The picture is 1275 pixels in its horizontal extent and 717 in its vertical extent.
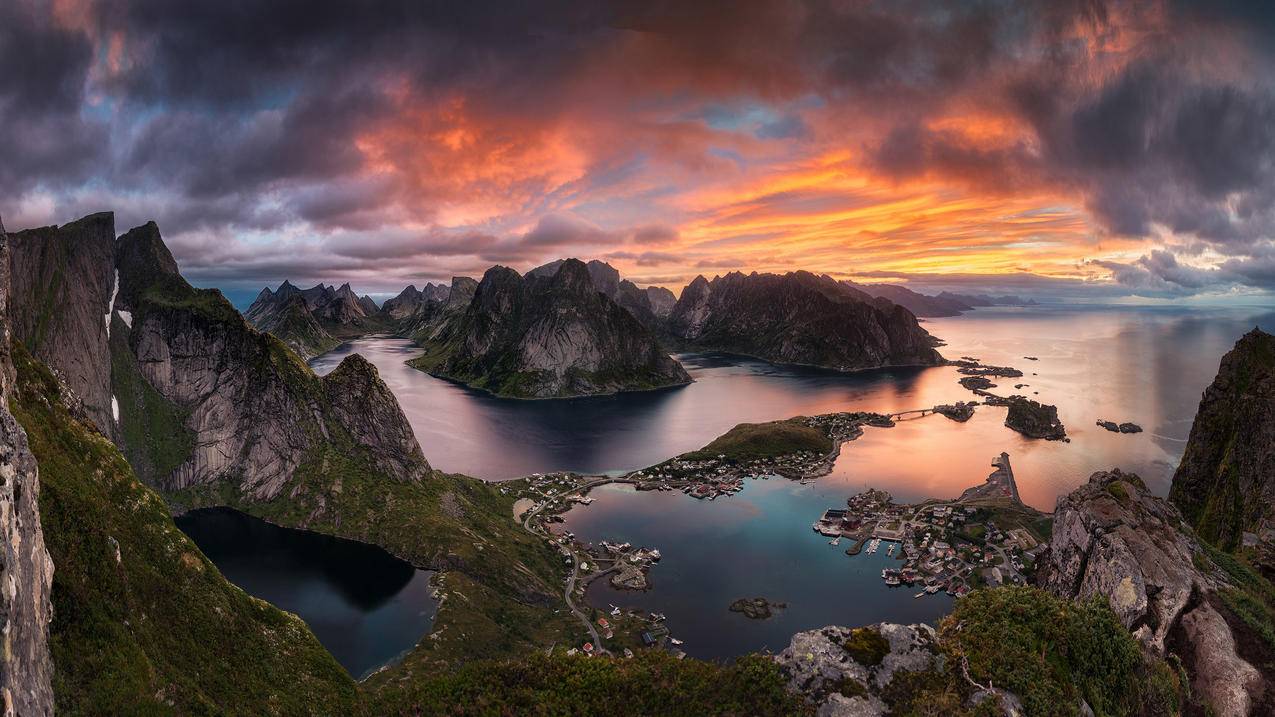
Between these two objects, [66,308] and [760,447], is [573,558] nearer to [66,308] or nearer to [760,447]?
[760,447]

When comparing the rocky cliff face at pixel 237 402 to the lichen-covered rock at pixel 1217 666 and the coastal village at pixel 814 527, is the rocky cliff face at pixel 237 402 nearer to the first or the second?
the coastal village at pixel 814 527

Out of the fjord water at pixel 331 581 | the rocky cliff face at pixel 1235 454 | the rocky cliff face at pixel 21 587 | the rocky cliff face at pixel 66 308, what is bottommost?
the fjord water at pixel 331 581

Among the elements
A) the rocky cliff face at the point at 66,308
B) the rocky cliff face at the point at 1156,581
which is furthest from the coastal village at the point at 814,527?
the rocky cliff face at the point at 66,308

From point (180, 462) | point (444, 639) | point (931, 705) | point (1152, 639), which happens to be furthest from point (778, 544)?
point (180, 462)

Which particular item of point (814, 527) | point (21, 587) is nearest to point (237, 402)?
point (21, 587)

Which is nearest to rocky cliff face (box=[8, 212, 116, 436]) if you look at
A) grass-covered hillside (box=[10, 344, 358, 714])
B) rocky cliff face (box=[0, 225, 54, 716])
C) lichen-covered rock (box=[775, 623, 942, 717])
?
grass-covered hillside (box=[10, 344, 358, 714])

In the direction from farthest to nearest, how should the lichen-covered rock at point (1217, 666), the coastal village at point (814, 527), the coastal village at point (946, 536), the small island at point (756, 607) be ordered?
the coastal village at point (946, 536) < the coastal village at point (814, 527) < the small island at point (756, 607) < the lichen-covered rock at point (1217, 666)

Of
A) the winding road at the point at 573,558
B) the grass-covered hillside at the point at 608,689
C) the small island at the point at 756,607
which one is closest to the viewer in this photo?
the grass-covered hillside at the point at 608,689
